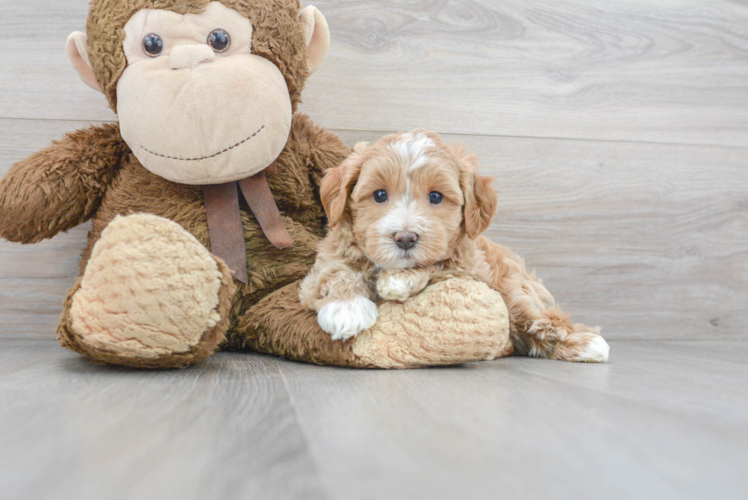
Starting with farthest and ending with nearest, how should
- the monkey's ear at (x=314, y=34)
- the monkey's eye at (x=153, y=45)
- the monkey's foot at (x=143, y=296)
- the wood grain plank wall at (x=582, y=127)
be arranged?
1. the wood grain plank wall at (x=582, y=127)
2. the monkey's ear at (x=314, y=34)
3. the monkey's eye at (x=153, y=45)
4. the monkey's foot at (x=143, y=296)

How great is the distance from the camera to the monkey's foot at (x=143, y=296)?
0.93m

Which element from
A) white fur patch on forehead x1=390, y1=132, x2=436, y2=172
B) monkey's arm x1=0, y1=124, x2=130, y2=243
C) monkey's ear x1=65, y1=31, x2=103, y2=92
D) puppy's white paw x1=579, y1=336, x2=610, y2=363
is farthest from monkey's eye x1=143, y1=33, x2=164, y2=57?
puppy's white paw x1=579, y1=336, x2=610, y2=363

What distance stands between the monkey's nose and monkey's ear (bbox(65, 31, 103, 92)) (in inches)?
10.2

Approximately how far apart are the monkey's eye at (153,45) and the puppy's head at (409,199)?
447 mm

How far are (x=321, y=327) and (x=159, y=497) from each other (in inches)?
24.0

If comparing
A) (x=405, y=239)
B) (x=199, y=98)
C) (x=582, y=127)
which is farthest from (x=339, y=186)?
(x=582, y=127)

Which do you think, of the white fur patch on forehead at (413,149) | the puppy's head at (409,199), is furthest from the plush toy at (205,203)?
the white fur patch on forehead at (413,149)

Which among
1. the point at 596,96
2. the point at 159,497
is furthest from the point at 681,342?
the point at 159,497

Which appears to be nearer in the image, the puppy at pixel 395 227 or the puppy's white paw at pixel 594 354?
the puppy at pixel 395 227

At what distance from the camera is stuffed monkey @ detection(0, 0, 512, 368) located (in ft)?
3.14

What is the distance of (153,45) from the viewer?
1.19 metres

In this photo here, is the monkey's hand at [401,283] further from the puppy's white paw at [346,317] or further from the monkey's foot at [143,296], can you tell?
the monkey's foot at [143,296]

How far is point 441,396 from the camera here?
0.86 metres

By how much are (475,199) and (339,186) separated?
0.93ft
